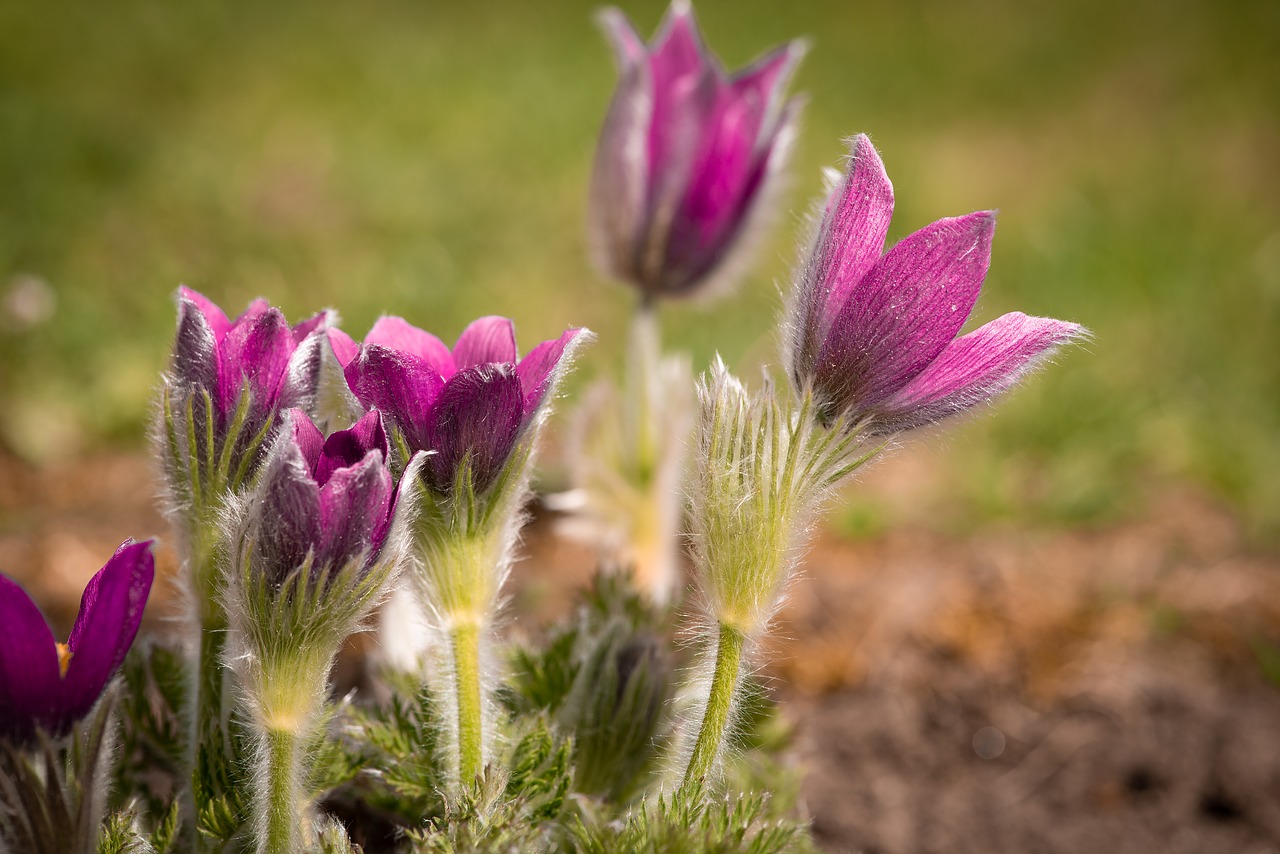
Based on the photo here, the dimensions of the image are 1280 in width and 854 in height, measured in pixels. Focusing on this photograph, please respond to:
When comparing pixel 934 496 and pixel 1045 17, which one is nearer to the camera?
pixel 934 496

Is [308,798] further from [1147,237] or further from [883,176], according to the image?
[1147,237]

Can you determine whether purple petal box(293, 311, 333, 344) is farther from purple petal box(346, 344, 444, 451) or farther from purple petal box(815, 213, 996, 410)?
purple petal box(815, 213, 996, 410)

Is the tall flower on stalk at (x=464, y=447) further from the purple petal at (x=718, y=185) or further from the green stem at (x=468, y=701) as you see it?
the purple petal at (x=718, y=185)

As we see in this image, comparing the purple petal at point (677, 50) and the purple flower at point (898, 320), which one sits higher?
the purple petal at point (677, 50)

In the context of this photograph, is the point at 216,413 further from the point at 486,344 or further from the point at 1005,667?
the point at 1005,667

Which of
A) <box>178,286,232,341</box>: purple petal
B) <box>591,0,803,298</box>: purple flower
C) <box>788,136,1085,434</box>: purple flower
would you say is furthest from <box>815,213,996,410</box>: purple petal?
<box>591,0,803,298</box>: purple flower

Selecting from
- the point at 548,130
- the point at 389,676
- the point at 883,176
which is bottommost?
the point at 389,676

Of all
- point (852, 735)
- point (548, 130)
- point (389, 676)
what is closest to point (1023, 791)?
point (852, 735)

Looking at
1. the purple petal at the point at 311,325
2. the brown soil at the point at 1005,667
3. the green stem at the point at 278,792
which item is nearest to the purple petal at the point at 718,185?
the brown soil at the point at 1005,667

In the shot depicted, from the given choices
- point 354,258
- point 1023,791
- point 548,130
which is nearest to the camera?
point 1023,791
